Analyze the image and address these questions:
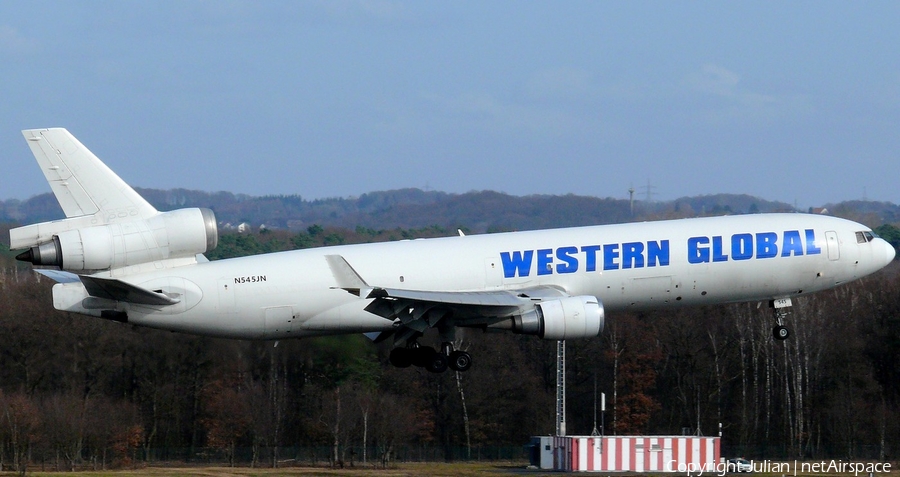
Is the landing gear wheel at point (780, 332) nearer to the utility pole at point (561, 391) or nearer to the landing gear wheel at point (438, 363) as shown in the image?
the landing gear wheel at point (438, 363)

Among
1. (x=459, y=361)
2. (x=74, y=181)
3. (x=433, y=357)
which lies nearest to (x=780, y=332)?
(x=459, y=361)

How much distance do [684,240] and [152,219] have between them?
18718mm

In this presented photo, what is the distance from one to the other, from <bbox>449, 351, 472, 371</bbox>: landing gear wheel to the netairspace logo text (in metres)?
18.0

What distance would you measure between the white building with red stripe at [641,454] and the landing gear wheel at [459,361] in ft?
62.3

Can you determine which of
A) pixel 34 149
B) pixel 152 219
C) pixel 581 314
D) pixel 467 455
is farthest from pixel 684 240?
pixel 467 455

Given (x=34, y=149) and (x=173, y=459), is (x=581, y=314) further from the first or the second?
(x=173, y=459)

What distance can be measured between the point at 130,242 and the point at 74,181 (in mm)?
2936

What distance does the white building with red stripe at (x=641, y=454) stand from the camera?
60.3 metres

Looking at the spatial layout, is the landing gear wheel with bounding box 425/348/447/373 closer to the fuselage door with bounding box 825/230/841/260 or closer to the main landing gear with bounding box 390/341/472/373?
the main landing gear with bounding box 390/341/472/373

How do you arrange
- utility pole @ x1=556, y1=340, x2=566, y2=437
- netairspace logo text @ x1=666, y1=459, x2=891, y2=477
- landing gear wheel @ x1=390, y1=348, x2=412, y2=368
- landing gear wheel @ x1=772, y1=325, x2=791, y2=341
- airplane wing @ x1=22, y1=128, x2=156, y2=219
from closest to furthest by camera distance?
airplane wing @ x1=22, y1=128, x2=156, y2=219 < landing gear wheel @ x1=390, y1=348, x2=412, y2=368 < landing gear wheel @ x1=772, y1=325, x2=791, y2=341 < netairspace logo text @ x1=666, y1=459, x2=891, y2=477 < utility pole @ x1=556, y1=340, x2=566, y2=437

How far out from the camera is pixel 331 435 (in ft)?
249

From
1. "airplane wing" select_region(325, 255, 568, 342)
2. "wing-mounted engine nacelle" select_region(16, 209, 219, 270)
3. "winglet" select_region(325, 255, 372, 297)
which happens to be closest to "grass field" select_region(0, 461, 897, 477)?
"airplane wing" select_region(325, 255, 568, 342)

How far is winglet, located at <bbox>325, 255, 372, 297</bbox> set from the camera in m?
39.2

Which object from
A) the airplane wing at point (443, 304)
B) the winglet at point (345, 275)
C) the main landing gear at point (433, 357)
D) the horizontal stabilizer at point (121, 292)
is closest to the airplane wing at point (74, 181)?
the horizontal stabilizer at point (121, 292)
